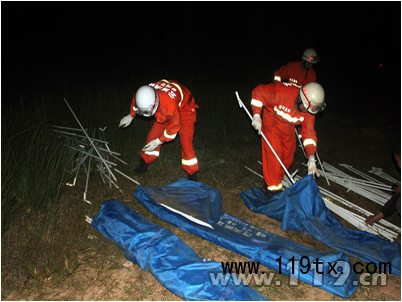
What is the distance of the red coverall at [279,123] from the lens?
418cm

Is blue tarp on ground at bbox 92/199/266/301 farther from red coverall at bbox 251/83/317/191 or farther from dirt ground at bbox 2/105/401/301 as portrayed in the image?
red coverall at bbox 251/83/317/191

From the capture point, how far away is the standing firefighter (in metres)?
5.84

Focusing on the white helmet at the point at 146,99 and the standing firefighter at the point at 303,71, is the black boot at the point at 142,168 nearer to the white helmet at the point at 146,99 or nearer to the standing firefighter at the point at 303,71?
the white helmet at the point at 146,99

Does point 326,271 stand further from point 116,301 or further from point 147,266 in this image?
point 116,301

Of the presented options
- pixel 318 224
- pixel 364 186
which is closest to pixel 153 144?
pixel 318 224

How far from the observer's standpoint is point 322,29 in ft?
70.7

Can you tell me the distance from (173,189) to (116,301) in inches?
71.5

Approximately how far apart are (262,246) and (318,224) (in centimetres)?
92

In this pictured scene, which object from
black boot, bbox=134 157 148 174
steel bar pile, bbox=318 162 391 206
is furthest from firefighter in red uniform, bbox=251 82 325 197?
black boot, bbox=134 157 148 174

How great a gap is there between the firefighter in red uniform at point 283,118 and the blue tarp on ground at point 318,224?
1.24 ft

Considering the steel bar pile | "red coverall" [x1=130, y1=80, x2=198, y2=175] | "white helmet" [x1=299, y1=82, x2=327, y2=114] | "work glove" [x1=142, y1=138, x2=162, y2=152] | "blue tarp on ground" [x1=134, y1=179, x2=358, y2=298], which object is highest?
"white helmet" [x1=299, y1=82, x2=327, y2=114]

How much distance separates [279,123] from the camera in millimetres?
4371

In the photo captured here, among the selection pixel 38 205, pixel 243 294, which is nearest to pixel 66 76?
pixel 38 205

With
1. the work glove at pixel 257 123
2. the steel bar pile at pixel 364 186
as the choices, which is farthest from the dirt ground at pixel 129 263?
the work glove at pixel 257 123
